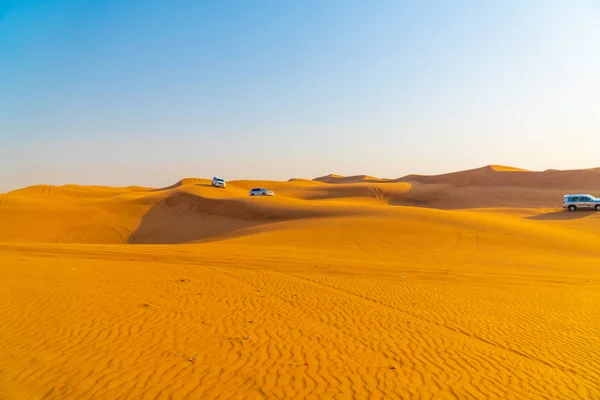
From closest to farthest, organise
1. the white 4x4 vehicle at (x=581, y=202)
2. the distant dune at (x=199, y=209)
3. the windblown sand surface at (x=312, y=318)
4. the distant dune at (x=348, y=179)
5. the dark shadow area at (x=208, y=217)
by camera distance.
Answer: the windblown sand surface at (x=312, y=318), the dark shadow area at (x=208, y=217), the distant dune at (x=199, y=209), the white 4x4 vehicle at (x=581, y=202), the distant dune at (x=348, y=179)

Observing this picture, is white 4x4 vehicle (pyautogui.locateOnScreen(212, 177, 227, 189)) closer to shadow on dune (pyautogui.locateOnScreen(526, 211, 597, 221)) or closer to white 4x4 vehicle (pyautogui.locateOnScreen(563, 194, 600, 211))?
shadow on dune (pyautogui.locateOnScreen(526, 211, 597, 221))

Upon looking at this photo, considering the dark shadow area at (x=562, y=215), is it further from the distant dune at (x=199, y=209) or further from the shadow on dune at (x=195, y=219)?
the shadow on dune at (x=195, y=219)

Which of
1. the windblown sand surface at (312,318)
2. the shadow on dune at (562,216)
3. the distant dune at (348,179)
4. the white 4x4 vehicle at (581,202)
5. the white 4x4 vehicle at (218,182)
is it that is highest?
the distant dune at (348,179)

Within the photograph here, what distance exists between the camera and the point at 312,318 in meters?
9.23

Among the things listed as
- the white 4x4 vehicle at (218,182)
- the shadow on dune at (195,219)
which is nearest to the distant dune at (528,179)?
the white 4x4 vehicle at (218,182)

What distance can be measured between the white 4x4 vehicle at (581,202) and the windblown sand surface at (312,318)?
13300mm

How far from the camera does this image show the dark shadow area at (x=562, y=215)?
32.6 m

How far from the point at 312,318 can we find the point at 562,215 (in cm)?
3256

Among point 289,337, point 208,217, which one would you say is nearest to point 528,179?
point 208,217

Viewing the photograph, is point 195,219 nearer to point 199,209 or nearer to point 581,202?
point 199,209

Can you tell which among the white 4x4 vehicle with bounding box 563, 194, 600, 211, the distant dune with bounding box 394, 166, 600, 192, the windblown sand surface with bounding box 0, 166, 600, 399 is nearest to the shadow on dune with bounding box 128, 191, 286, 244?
the windblown sand surface with bounding box 0, 166, 600, 399

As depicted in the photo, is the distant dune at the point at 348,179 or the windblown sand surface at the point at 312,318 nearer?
Answer: the windblown sand surface at the point at 312,318

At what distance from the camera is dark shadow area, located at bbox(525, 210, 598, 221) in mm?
32562

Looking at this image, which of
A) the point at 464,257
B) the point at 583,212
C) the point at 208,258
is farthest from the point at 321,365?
the point at 583,212
